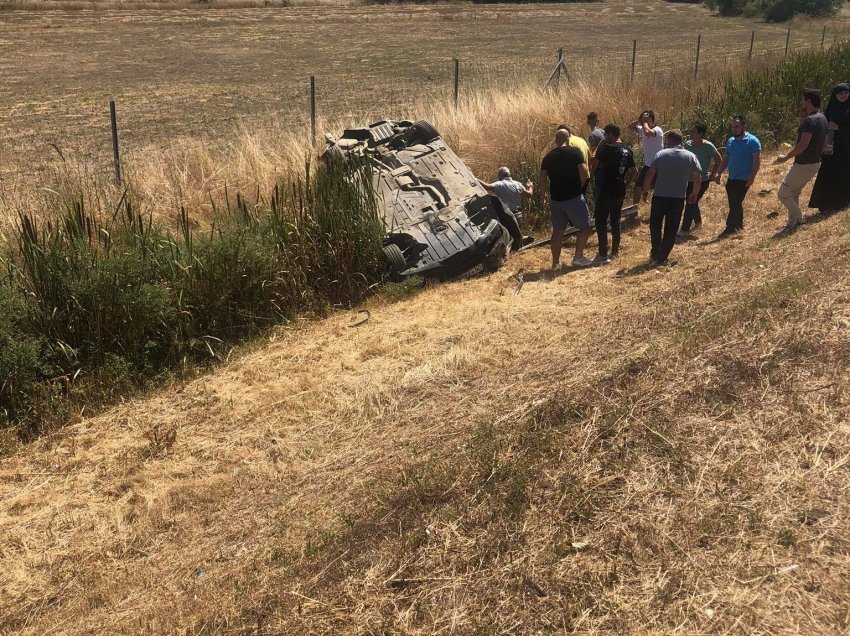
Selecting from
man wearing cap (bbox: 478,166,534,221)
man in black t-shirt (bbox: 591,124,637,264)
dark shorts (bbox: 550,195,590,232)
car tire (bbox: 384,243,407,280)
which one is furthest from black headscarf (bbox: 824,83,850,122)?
car tire (bbox: 384,243,407,280)

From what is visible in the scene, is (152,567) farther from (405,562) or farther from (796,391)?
(796,391)

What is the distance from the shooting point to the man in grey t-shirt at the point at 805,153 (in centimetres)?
872

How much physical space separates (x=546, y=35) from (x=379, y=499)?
4178 cm

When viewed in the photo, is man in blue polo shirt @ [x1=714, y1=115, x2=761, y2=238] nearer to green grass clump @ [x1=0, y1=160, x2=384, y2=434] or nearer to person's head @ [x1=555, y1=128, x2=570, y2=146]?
person's head @ [x1=555, y1=128, x2=570, y2=146]

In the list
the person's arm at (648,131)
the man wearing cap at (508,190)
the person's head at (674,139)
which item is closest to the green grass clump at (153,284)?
the man wearing cap at (508,190)

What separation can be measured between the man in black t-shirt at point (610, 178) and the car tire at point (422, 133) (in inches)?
87.2

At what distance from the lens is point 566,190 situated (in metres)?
8.75

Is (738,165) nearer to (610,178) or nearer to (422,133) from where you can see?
(610,178)

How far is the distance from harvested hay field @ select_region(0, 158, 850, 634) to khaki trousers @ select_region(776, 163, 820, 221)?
8.93ft

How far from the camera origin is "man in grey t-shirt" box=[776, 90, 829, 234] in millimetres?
8719

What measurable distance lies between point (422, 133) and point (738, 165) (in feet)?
13.4

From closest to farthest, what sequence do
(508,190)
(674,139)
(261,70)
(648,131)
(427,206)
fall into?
(674,139)
(427,206)
(508,190)
(648,131)
(261,70)

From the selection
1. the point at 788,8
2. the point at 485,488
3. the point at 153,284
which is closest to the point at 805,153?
the point at 485,488

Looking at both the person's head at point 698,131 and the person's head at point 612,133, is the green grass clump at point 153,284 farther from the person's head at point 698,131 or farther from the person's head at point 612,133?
the person's head at point 698,131
